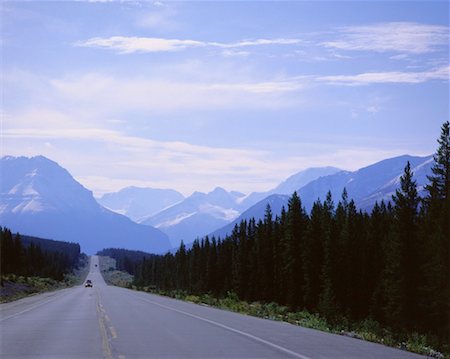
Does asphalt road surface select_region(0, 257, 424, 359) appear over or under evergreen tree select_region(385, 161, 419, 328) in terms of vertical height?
under

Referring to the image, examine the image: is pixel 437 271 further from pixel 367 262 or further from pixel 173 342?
pixel 173 342

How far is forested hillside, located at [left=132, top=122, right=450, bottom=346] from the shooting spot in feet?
177

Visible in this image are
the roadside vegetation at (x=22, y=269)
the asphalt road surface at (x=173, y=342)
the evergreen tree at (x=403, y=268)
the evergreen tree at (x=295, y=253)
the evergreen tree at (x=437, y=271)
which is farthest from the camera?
the roadside vegetation at (x=22, y=269)

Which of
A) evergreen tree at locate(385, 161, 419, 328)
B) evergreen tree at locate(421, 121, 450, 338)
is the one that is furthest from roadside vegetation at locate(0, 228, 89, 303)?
evergreen tree at locate(421, 121, 450, 338)

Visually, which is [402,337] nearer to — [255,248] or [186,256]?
[255,248]

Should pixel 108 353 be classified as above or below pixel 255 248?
below

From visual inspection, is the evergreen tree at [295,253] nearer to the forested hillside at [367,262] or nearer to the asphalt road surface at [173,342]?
the forested hillside at [367,262]

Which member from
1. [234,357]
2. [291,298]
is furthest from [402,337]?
[291,298]

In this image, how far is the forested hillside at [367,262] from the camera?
5381 centimetres

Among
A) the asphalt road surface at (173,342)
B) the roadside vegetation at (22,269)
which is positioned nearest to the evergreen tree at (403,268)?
the asphalt road surface at (173,342)

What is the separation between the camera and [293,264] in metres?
75.8

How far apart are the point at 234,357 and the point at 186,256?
132919mm

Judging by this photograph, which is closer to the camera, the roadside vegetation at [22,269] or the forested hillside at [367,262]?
the forested hillside at [367,262]

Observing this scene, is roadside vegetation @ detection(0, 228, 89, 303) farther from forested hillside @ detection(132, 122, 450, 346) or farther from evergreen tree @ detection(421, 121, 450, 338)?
evergreen tree @ detection(421, 121, 450, 338)
